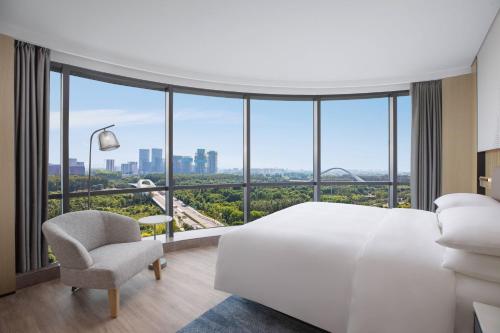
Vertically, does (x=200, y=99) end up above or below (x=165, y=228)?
above

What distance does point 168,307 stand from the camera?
2.28 m

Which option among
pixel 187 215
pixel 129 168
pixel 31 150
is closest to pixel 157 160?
pixel 129 168

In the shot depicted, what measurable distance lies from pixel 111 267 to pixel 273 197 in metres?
3.05

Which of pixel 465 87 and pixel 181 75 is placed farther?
pixel 181 75

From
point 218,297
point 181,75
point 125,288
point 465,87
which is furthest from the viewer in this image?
point 181,75

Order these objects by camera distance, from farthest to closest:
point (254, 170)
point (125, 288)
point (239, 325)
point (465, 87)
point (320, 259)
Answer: point (254, 170) → point (465, 87) → point (125, 288) → point (239, 325) → point (320, 259)

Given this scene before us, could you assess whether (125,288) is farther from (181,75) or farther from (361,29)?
(361,29)

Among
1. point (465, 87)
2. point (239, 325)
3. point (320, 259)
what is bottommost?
point (239, 325)

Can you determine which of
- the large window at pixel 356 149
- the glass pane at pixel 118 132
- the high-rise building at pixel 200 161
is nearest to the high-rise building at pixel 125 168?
the glass pane at pixel 118 132

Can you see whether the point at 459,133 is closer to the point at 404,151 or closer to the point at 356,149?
the point at 404,151

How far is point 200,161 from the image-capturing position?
→ 4.28 metres

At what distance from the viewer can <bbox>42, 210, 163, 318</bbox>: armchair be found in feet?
6.94

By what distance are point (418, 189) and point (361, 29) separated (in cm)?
254

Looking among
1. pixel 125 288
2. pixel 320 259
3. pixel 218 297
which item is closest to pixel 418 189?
pixel 320 259
